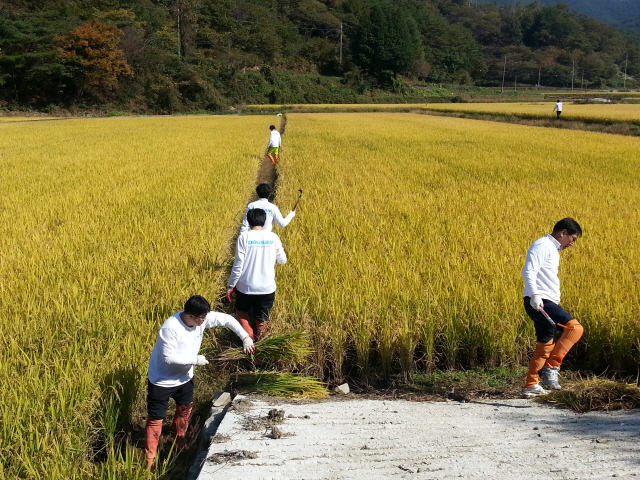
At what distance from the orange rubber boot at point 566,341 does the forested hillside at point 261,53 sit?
42638 millimetres

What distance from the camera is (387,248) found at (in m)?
5.79

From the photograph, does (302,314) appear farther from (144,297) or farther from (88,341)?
(88,341)

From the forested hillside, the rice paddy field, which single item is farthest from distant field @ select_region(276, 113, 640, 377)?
the forested hillside

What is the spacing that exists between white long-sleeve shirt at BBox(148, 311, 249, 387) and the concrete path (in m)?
0.35

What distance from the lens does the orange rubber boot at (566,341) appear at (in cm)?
324

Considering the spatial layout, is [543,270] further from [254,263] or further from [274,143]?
[274,143]

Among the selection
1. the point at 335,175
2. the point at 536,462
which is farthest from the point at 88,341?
the point at 335,175

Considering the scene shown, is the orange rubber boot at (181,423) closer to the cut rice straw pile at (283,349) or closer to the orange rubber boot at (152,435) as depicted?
the orange rubber boot at (152,435)

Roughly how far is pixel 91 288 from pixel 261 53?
2578 inches

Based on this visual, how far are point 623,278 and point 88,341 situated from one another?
406cm

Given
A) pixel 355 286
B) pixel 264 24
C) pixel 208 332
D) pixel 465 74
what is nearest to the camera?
pixel 208 332

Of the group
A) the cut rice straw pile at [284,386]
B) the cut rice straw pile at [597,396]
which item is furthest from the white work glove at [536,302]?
the cut rice straw pile at [284,386]

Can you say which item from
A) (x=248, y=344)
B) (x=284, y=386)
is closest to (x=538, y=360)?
(x=284, y=386)

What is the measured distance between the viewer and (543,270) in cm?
332
